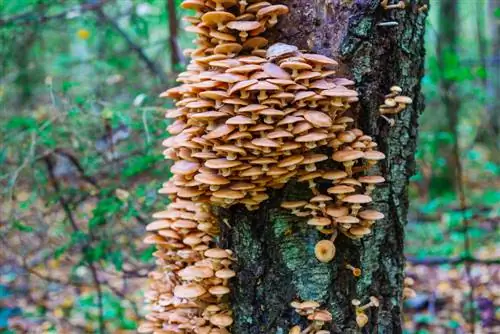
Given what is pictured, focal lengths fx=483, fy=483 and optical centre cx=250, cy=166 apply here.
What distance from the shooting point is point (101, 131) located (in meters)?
4.05

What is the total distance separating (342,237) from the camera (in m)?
2.28

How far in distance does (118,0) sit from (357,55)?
4211mm

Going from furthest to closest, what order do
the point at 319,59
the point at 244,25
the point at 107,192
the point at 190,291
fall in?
the point at 107,192 < the point at 190,291 < the point at 244,25 < the point at 319,59

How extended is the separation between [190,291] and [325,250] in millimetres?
648

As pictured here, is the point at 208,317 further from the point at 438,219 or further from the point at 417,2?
the point at 438,219

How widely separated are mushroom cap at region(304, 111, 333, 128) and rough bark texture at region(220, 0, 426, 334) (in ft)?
1.19

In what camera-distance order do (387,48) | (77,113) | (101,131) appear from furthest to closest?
(101,131) → (77,113) → (387,48)

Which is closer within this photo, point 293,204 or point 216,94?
point 216,94

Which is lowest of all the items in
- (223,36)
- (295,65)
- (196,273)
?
(196,273)

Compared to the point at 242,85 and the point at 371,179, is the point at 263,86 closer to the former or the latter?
the point at 242,85

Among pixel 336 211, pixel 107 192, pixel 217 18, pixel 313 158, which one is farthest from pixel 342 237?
pixel 107 192

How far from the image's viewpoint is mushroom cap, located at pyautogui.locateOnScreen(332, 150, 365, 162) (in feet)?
6.68

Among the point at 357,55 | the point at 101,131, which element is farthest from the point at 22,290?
the point at 357,55

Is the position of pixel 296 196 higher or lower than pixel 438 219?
higher
